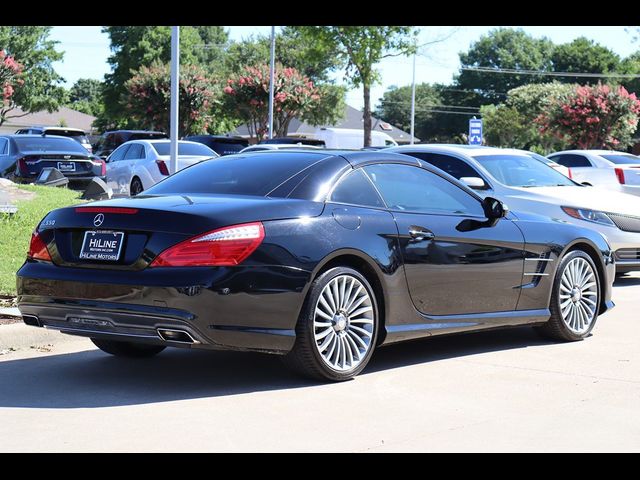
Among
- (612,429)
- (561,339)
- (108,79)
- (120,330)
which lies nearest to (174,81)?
(561,339)

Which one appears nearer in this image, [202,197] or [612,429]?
[612,429]

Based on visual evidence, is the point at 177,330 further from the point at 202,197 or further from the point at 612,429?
the point at 612,429

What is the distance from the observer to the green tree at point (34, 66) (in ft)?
229

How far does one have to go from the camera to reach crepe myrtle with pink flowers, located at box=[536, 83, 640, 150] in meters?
41.6

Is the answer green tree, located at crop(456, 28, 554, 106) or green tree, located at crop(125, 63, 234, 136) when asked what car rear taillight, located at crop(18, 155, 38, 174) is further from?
green tree, located at crop(456, 28, 554, 106)

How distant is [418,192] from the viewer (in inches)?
291

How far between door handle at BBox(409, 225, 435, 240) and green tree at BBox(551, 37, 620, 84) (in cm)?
9609

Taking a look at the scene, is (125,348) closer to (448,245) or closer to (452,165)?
(448,245)

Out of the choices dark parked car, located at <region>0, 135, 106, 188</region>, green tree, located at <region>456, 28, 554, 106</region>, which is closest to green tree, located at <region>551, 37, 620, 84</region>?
green tree, located at <region>456, 28, 554, 106</region>

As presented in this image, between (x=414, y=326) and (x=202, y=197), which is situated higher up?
(x=202, y=197)

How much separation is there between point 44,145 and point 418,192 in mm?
15990

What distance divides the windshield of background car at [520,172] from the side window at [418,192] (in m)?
4.80

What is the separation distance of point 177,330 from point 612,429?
2.39 meters

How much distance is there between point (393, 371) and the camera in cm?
696
